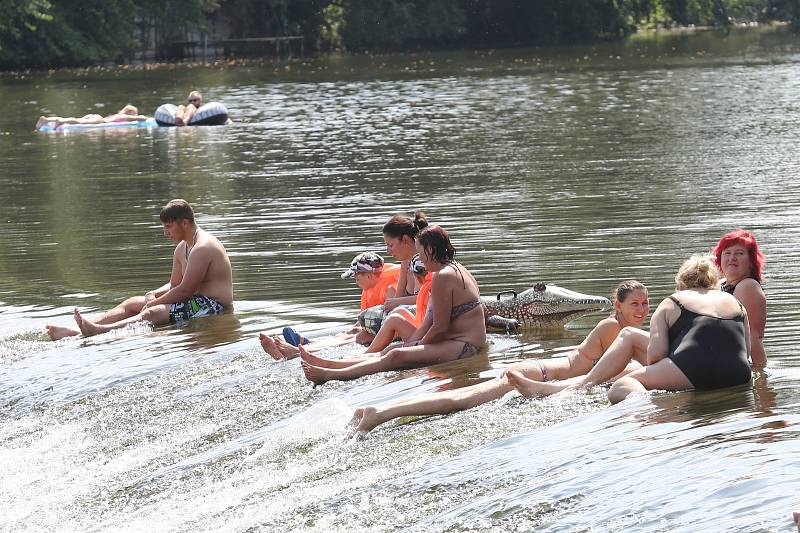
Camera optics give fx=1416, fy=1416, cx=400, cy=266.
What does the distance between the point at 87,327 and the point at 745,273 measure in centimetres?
599

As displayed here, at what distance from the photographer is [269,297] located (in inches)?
542

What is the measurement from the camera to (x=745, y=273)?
923 centimetres

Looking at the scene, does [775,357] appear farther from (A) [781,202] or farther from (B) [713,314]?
(A) [781,202]

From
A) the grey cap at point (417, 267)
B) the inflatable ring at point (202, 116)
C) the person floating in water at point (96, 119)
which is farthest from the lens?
the inflatable ring at point (202, 116)

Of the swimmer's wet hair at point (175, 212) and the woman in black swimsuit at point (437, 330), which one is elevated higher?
the swimmer's wet hair at point (175, 212)

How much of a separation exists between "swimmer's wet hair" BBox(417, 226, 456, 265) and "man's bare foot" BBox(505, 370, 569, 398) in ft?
4.13

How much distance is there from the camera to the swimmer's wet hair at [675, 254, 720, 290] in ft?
29.2

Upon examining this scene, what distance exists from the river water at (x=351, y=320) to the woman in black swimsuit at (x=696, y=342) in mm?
116

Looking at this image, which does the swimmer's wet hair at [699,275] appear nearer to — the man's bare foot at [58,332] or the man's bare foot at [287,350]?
the man's bare foot at [287,350]

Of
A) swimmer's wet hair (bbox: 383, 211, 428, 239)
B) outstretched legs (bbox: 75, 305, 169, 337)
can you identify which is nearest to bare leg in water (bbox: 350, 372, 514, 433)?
swimmer's wet hair (bbox: 383, 211, 428, 239)

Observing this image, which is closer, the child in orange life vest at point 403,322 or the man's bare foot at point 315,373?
the man's bare foot at point 315,373

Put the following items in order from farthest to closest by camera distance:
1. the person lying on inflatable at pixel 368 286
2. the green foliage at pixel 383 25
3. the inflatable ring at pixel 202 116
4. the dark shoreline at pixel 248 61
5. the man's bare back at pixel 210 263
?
1. the green foliage at pixel 383 25
2. the dark shoreline at pixel 248 61
3. the inflatable ring at pixel 202 116
4. the man's bare back at pixel 210 263
5. the person lying on inflatable at pixel 368 286

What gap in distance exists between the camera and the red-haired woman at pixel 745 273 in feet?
30.1

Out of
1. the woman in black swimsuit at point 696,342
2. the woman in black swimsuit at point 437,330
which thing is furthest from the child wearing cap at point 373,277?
the woman in black swimsuit at point 696,342
